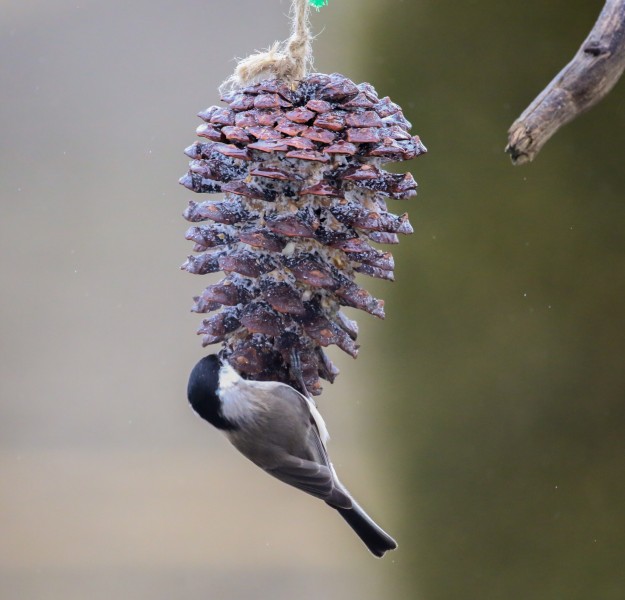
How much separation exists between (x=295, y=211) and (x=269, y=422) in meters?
0.26

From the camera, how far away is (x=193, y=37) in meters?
1.95

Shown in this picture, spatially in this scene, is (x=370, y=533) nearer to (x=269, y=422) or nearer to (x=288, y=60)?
(x=269, y=422)

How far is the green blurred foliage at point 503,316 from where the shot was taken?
6.35 ft

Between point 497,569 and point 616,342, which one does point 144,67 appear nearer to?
point 616,342

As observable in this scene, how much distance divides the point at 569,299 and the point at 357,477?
0.76m

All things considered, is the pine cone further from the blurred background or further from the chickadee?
the blurred background

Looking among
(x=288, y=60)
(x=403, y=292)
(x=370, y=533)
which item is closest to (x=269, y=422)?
(x=370, y=533)

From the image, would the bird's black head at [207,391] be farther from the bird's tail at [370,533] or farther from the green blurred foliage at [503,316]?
the green blurred foliage at [503,316]

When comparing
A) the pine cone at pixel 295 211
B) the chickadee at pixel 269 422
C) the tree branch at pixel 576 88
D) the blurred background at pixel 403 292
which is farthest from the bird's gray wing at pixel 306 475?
the blurred background at pixel 403 292

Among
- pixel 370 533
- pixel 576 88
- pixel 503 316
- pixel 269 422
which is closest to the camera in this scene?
pixel 576 88

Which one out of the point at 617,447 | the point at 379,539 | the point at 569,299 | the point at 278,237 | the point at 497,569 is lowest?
the point at 497,569

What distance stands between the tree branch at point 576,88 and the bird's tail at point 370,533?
495mm

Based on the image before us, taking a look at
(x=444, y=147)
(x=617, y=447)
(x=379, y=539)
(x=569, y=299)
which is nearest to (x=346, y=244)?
(x=379, y=539)

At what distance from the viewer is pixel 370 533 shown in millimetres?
970
